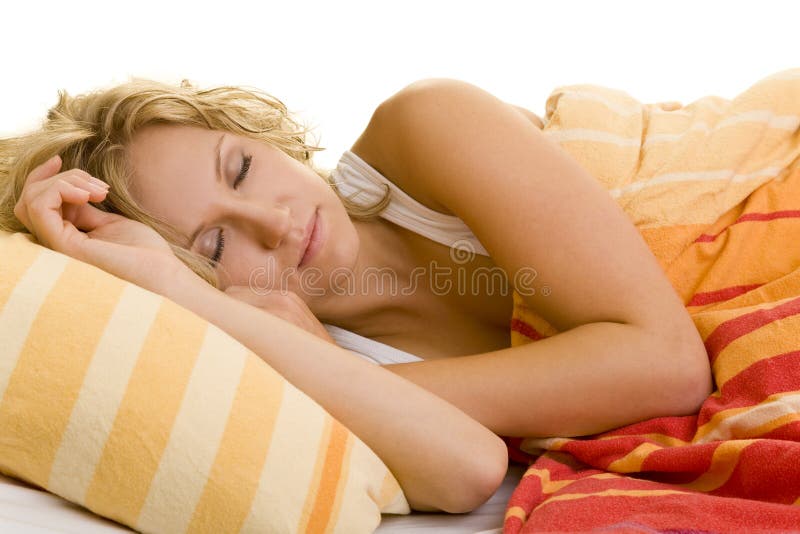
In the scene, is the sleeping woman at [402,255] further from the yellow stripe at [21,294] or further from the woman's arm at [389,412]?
the yellow stripe at [21,294]

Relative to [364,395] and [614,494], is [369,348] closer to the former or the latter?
[364,395]

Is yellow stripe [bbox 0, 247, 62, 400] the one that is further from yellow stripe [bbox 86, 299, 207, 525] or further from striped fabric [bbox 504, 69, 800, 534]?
striped fabric [bbox 504, 69, 800, 534]

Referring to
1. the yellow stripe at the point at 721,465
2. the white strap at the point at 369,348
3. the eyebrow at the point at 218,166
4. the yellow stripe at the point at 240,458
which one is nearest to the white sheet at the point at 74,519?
the yellow stripe at the point at 240,458

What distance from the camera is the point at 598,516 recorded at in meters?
0.96

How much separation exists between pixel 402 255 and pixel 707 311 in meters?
0.56

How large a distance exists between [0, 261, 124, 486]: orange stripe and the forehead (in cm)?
37

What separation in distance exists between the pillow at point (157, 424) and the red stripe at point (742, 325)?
54 cm

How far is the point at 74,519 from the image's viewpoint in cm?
93

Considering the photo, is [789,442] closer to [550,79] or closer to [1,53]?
[550,79]

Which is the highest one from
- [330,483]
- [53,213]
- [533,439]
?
[53,213]

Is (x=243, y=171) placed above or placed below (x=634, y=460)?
above

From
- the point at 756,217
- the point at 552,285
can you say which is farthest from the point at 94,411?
the point at 756,217

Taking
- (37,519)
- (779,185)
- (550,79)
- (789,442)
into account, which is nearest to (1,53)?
(550,79)

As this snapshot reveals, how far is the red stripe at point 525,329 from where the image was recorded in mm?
1355
